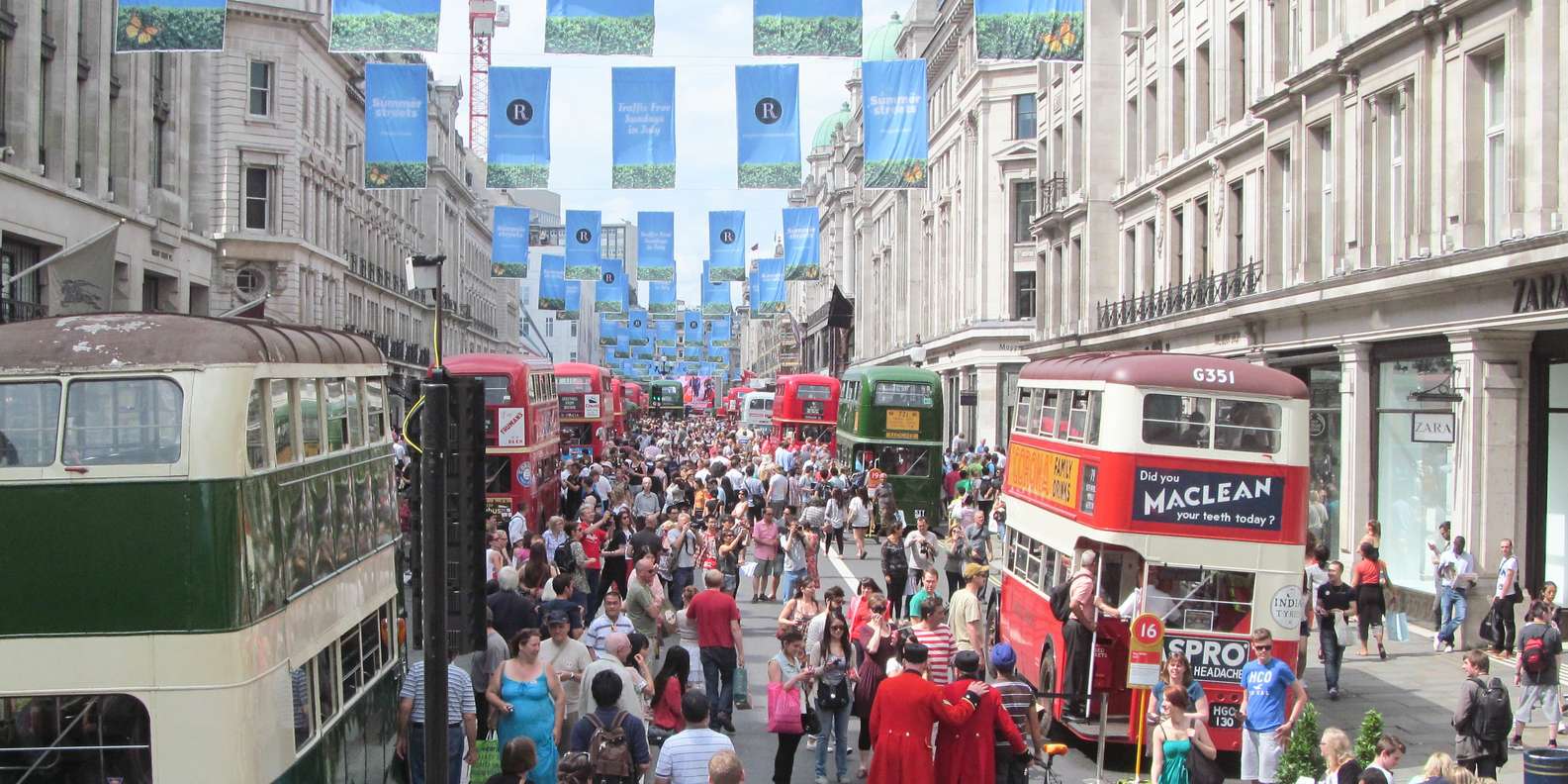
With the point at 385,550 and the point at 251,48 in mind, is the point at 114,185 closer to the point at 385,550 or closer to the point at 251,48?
the point at 251,48

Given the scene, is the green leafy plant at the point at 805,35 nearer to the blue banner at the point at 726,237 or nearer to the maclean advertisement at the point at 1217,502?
the maclean advertisement at the point at 1217,502

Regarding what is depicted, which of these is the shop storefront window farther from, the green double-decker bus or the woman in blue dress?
the woman in blue dress

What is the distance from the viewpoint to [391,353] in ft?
218

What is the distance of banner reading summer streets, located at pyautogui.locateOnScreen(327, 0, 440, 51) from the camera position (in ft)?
66.6

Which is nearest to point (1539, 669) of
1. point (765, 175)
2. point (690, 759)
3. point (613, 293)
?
point (690, 759)

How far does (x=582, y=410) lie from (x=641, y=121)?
24.7 metres

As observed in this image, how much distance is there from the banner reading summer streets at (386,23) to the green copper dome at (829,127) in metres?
103

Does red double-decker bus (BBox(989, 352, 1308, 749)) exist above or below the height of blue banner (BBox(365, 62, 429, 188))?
below

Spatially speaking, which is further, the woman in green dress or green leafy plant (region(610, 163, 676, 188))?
green leafy plant (region(610, 163, 676, 188))

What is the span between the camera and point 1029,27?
20.8 m

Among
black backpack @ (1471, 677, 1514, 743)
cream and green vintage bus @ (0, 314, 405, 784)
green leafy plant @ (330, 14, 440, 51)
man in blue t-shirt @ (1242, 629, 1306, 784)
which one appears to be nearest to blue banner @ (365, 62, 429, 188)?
green leafy plant @ (330, 14, 440, 51)

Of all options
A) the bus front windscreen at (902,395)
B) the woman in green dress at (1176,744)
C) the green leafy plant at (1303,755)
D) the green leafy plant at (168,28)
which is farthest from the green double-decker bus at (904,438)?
the woman in green dress at (1176,744)

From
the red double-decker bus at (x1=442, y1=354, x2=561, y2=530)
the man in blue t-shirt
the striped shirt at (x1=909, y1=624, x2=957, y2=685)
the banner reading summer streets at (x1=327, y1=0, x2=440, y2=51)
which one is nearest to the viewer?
the man in blue t-shirt

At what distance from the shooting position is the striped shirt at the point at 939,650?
1255 cm
